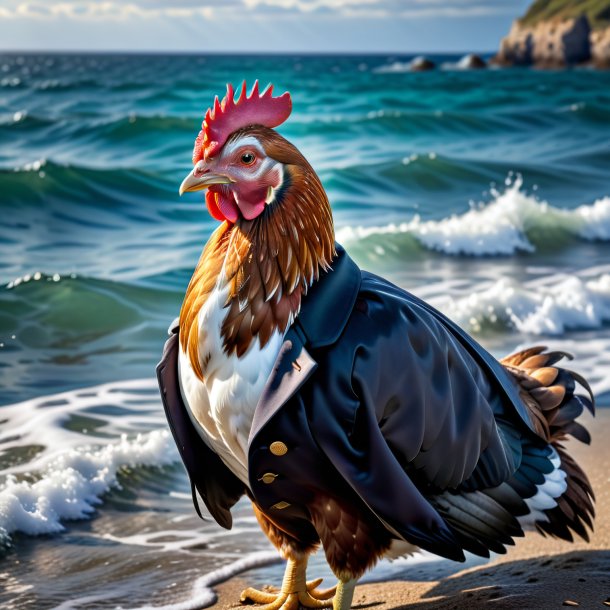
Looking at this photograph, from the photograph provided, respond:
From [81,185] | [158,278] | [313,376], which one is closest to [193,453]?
[313,376]

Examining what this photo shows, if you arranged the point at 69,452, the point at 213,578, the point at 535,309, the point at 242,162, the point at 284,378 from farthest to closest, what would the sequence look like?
the point at 535,309
the point at 69,452
the point at 213,578
the point at 242,162
the point at 284,378

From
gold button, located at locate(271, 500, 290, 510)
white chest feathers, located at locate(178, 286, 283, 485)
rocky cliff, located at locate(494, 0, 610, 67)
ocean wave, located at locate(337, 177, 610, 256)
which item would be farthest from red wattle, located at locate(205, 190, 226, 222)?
rocky cliff, located at locate(494, 0, 610, 67)

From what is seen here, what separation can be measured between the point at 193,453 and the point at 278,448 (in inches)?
21.4

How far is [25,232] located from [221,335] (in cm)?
1067

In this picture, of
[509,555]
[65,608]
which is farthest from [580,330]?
[65,608]

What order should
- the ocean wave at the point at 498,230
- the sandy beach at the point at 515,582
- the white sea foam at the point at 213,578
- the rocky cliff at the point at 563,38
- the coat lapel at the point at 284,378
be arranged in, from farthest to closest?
the rocky cliff at the point at 563,38 < the ocean wave at the point at 498,230 < the white sea foam at the point at 213,578 < the sandy beach at the point at 515,582 < the coat lapel at the point at 284,378

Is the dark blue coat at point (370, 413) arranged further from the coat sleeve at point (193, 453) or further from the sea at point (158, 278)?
the sea at point (158, 278)

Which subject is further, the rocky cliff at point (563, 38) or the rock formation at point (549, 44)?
the rock formation at point (549, 44)

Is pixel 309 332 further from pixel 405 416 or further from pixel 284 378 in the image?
pixel 405 416

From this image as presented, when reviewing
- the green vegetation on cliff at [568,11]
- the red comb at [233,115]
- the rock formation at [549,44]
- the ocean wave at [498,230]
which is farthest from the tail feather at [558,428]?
the green vegetation on cliff at [568,11]

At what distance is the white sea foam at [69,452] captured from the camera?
5.49 meters

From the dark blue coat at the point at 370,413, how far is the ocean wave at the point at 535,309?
5.63 m

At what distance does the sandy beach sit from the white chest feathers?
1123 mm

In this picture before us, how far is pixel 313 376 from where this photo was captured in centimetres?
317
